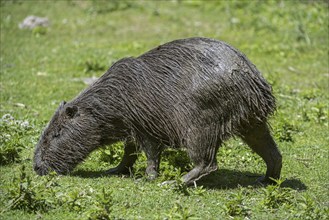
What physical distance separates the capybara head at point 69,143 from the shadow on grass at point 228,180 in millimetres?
215

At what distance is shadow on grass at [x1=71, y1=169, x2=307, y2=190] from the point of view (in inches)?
270

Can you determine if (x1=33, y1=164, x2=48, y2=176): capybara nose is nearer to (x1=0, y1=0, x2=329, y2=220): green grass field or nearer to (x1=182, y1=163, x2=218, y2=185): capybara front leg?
(x1=0, y1=0, x2=329, y2=220): green grass field

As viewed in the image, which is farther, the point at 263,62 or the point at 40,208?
the point at 263,62

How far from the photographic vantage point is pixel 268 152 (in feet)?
22.5

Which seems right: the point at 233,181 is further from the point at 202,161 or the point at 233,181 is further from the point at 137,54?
the point at 137,54

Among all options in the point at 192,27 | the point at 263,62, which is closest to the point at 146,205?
the point at 263,62

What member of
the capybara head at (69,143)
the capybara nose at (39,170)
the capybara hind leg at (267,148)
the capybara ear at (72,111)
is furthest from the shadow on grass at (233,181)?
the capybara nose at (39,170)

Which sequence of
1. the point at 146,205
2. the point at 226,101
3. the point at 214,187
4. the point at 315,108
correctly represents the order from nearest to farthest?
the point at 146,205 < the point at 226,101 < the point at 214,187 < the point at 315,108

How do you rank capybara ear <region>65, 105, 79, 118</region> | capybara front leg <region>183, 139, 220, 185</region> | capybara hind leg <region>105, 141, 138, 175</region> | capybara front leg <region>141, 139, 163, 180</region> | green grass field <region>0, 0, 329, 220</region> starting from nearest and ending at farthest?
green grass field <region>0, 0, 329, 220</region>
capybara front leg <region>183, 139, 220, 185</region>
capybara front leg <region>141, 139, 163, 180</region>
capybara ear <region>65, 105, 79, 118</region>
capybara hind leg <region>105, 141, 138, 175</region>

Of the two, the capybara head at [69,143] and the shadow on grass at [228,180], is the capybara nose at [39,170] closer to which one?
the capybara head at [69,143]

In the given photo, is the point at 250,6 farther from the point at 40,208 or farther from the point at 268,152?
the point at 40,208

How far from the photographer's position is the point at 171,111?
6.44m

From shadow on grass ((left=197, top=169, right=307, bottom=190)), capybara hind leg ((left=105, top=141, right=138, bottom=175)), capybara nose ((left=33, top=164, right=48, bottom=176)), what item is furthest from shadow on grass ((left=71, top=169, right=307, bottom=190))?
capybara nose ((left=33, top=164, right=48, bottom=176))

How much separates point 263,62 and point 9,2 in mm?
6010
